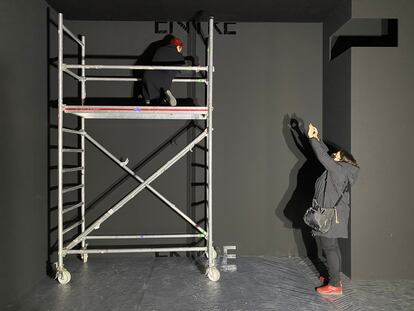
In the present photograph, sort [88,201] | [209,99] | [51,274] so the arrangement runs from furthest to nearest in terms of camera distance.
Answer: [88,201] < [51,274] < [209,99]

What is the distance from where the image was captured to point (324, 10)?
3.84 meters

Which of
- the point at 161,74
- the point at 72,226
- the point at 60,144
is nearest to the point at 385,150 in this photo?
the point at 161,74

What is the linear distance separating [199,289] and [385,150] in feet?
7.08

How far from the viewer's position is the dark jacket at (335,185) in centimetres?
308

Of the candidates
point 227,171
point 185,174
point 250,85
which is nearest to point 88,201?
point 185,174

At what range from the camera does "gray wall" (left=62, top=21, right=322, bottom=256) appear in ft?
13.6

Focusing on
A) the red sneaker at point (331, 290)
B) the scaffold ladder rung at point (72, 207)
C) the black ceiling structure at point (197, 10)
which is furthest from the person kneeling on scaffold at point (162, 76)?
the red sneaker at point (331, 290)

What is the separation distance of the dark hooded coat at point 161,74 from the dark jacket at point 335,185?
149 cm

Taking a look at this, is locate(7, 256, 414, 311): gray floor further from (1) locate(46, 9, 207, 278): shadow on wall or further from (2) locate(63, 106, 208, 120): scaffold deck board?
(2) locate(63, 106, 208, 120): scaffold deck board

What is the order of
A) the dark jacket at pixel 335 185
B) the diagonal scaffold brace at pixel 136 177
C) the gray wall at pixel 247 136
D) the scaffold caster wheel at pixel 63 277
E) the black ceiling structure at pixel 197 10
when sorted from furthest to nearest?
1. the gray wall at pixel 247 136
2. the diagonal scaffold brace at pixel 136 177
3. the black ceiling structure at pixel 197 10
4. the scaffold caster wheel at pixel 63 277
5. the dark jacket at pixel 335 185
